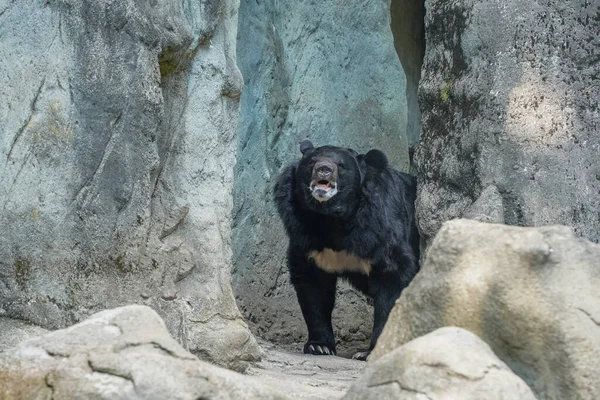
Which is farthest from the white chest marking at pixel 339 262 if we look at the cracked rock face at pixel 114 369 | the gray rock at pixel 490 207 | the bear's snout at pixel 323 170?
the cracked rock face at pixel 114 369

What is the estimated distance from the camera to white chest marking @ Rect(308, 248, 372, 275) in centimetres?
905

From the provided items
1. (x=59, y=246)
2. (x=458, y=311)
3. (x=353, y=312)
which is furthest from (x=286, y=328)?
(x=458, y=311)

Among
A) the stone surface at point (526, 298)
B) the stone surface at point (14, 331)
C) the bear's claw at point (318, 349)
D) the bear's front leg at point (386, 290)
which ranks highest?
the stone surface at point (526, 298)

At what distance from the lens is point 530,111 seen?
7438 millimetres

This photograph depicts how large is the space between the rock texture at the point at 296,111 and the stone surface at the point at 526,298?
5.71m

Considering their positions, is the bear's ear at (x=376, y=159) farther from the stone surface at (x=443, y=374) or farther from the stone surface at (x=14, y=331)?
the stone surface at (x=443, y=374)

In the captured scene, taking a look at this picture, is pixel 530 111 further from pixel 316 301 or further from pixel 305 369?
pixel 316 301

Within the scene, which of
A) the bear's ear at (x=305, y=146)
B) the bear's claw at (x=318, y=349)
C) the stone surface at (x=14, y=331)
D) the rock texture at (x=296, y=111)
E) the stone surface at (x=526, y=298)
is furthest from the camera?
the rock texture at (x=296, y=111)

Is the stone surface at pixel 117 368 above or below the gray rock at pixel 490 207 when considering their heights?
below

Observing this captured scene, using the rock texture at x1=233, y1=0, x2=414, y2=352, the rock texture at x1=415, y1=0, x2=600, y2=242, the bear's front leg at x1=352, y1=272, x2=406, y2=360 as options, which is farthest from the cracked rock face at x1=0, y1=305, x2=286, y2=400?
the rock texture at x1=233, y1=0, x2=414, y2=352

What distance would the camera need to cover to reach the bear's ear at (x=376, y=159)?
9.07 m

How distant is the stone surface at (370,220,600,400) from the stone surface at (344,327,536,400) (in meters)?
0.24

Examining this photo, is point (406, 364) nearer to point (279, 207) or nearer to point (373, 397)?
point (373, 397)

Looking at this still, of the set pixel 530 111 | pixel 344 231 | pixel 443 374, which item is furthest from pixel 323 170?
pixel 443 374
